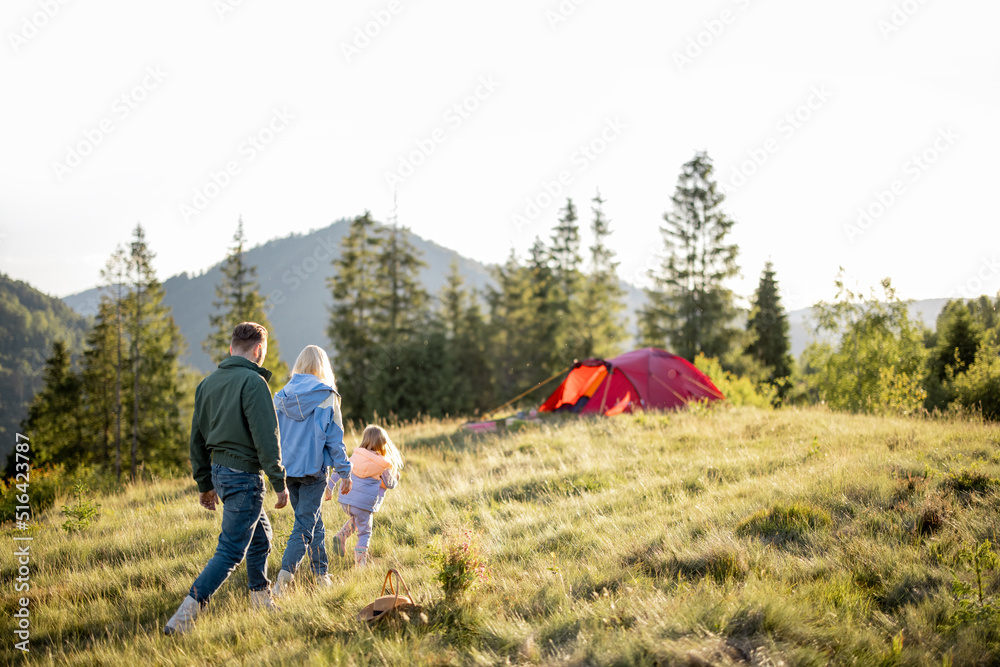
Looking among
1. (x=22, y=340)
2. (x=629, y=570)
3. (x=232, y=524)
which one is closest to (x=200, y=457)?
(x=232, y=524)

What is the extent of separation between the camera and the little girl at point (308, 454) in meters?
3.97

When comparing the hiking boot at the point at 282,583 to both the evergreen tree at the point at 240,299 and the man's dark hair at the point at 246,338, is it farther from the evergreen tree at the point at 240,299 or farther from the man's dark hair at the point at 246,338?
the evergreen tree at the point at 240,299

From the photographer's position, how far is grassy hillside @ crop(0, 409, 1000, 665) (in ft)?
8.94

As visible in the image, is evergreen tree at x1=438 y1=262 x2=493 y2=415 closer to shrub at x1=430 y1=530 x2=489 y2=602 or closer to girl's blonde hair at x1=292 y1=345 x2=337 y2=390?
girl's blonde hair at x1=292 y1=345 x2=337 y2=390

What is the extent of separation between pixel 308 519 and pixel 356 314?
27941 millimetres

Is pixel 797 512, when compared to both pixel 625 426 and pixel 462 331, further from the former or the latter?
pixel 462 331

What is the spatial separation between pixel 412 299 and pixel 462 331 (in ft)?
14.6

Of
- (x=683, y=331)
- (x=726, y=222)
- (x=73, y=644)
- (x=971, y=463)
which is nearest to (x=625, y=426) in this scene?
(x=971, y=463)

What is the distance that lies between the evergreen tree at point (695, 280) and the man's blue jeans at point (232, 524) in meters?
24.7

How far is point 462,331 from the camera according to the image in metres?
34.6

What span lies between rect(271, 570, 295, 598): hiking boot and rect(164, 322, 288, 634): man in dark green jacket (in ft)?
0.59

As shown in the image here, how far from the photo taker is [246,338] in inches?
142

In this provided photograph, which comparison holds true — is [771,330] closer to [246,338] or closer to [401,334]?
[401,334]

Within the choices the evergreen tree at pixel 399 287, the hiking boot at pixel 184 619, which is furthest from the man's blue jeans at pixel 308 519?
the evergreen tree at pixel 399 287
